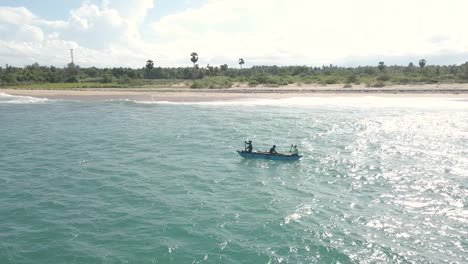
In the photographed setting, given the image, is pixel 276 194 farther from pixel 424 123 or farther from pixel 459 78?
pixel 459 78

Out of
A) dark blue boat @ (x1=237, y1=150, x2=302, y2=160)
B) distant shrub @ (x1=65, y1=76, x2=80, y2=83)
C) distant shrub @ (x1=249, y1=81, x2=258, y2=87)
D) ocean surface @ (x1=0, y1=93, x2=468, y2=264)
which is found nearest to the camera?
ocean surface @ (x1=0, y1=93, x2=468, y2=264)

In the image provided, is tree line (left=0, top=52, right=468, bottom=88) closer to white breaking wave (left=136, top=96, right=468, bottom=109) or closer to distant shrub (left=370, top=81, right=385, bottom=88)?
distant shrub (left=370, top=81, right=385, bottom=88)

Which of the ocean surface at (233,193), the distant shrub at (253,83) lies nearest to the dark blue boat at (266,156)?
the ocean surface at (233,193)

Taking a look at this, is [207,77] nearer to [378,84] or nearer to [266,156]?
[378,84]

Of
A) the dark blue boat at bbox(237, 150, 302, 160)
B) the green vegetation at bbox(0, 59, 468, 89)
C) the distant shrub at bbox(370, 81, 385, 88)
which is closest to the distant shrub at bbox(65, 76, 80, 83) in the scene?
the green vegetation at bbox(0, 59, 468, 89)

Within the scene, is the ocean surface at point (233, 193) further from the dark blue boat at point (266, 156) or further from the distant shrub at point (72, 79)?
the distant shrub at point (72, 79)

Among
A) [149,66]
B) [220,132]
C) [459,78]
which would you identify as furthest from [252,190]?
[149,66]

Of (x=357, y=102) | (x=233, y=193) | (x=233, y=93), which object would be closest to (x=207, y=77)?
(x=233, y=93)
